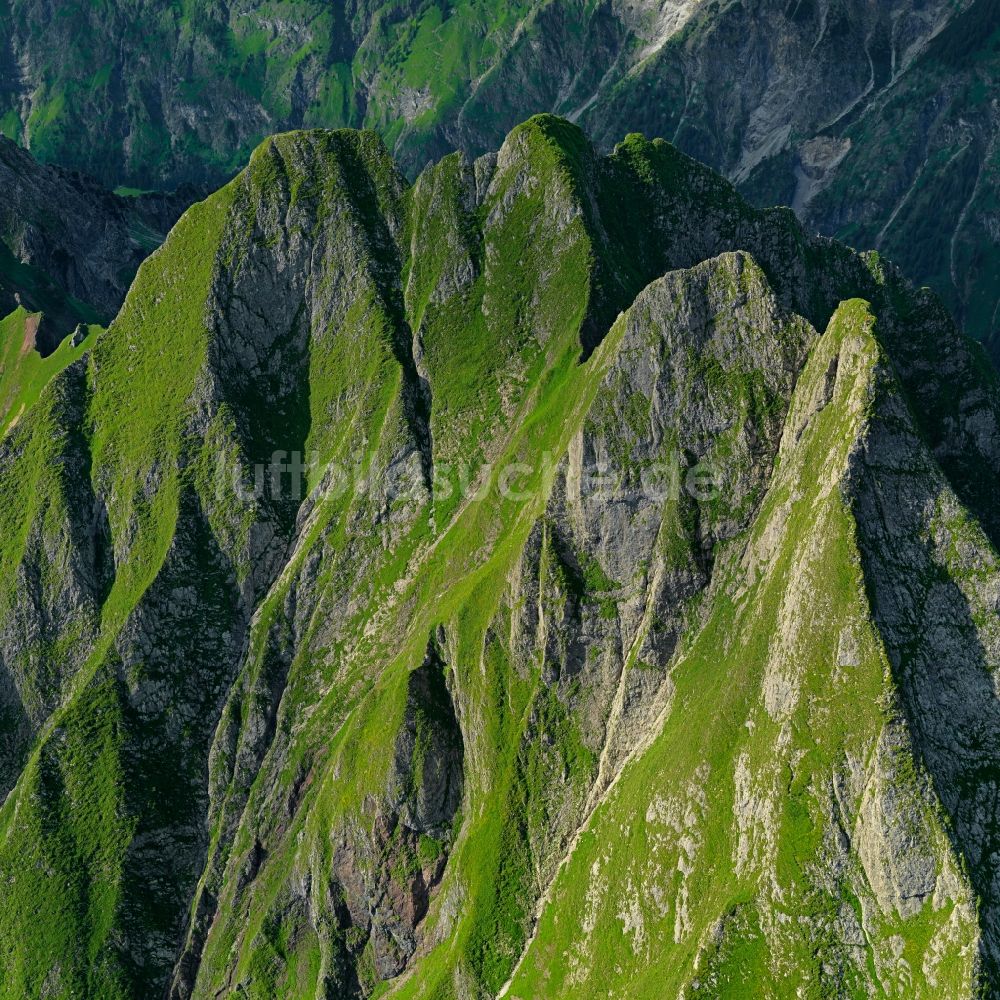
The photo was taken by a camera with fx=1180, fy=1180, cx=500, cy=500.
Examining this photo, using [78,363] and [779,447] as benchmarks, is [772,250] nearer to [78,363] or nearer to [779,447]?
[779,447]

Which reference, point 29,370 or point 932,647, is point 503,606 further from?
point 29,370

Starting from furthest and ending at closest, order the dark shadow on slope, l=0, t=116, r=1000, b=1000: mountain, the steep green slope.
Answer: the steep green slope → l=0, t=116, r=1000, b=1000: mountain → the dark shadow on slope

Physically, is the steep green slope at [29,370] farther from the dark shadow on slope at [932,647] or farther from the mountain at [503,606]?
the dark shadow on slope at [932,647]

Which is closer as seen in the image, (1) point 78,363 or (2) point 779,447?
(2) point 779,447

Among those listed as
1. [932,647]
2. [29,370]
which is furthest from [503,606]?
[29,370]

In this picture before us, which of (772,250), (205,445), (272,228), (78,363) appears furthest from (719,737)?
(78,363)

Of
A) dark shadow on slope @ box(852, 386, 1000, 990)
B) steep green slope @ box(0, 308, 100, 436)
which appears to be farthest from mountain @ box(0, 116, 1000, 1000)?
steep green slope @ box(0, 308, 100, 436)

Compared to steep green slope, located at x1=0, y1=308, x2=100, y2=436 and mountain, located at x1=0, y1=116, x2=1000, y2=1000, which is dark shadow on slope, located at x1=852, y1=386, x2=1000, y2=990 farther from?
steep green slope, located at x1=0, y1=308, x2=100, y2=436

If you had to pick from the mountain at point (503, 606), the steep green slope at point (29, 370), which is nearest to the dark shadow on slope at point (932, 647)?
the mountain at point (503, 606)
